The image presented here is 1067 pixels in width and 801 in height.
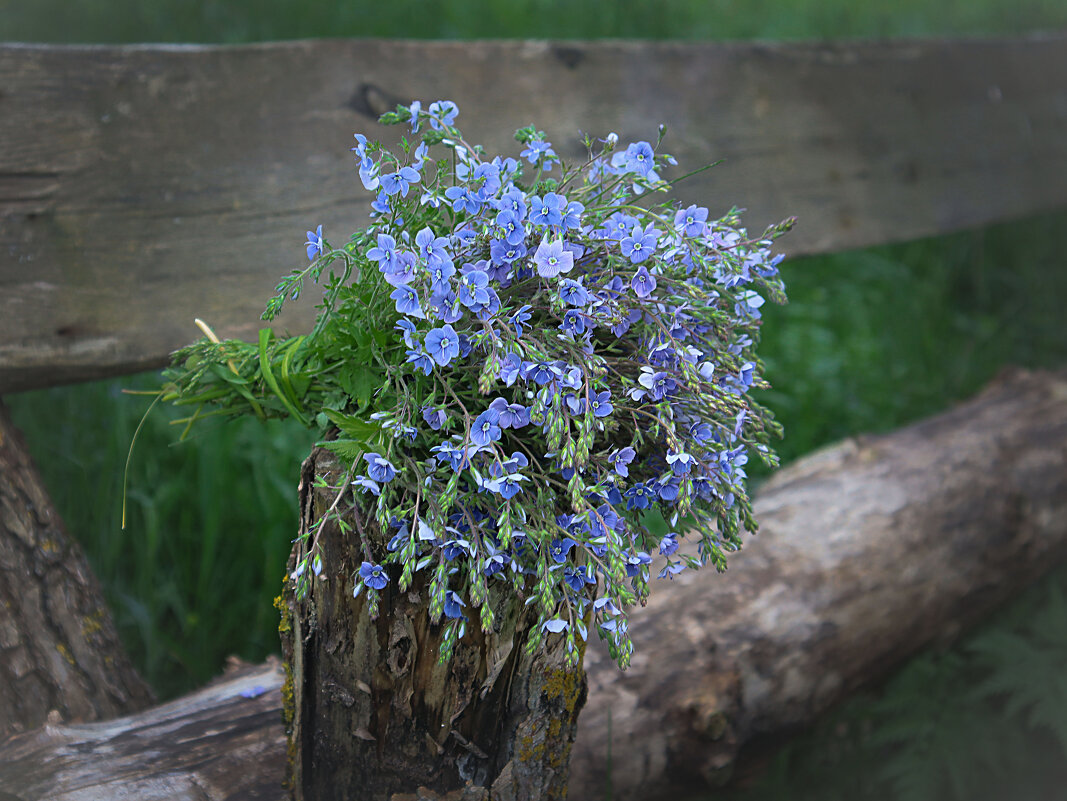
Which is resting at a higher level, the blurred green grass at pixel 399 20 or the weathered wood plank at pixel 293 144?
the blurred green grass at pixel 399 20

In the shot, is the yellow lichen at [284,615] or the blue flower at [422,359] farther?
the yellow lichen at [284,615]

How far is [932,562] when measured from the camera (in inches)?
93.0

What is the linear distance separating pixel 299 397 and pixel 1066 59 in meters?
3.73

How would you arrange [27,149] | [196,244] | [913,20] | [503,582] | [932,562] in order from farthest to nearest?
[913,20], [932,562], [196,244], [27,149], [503,582]

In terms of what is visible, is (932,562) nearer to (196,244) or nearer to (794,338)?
(794,338)

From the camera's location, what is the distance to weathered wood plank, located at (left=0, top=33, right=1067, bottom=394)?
173cm

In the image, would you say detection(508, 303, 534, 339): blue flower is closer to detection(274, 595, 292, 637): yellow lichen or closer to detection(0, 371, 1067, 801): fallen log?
detection(274, 595, 292, 637): yellow lichen

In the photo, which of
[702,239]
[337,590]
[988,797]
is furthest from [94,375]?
[988,797]

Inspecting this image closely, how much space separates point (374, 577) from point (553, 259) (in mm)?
463

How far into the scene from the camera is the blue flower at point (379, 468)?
964mm

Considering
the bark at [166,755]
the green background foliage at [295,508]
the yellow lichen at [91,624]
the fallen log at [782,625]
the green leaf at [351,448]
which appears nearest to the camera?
the green leaf at [351,448]

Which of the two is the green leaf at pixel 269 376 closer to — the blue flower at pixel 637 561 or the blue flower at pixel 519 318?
the blue flower at pixel 519 318

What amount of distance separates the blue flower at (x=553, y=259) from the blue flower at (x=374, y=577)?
1.40 ft

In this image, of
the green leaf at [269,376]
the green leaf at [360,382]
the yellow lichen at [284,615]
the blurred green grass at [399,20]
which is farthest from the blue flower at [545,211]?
the blurred green grass at [399,20]
